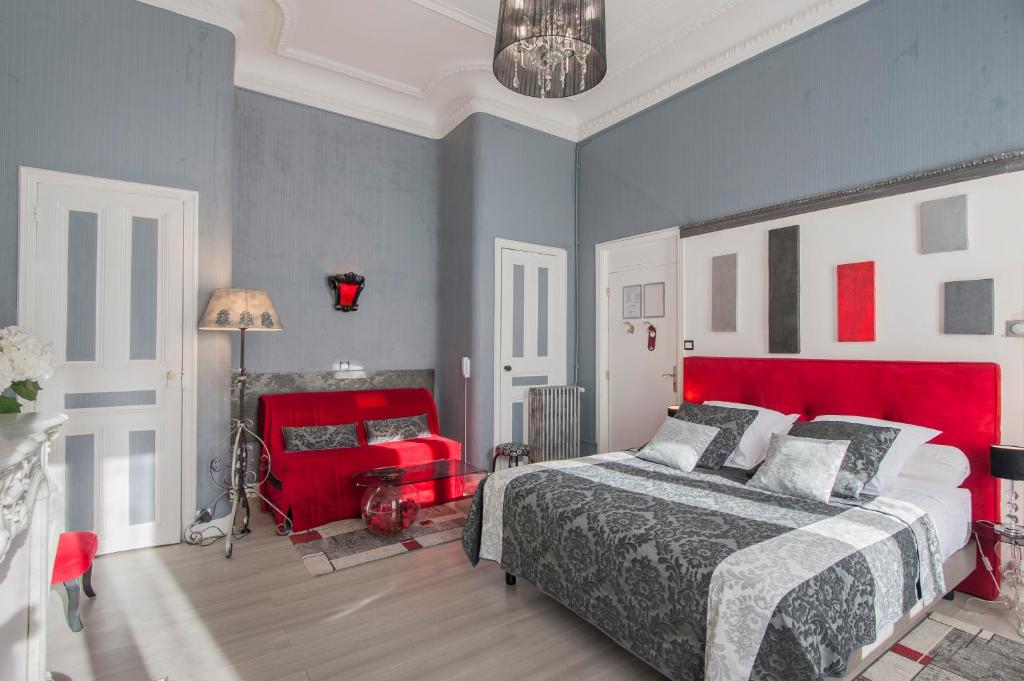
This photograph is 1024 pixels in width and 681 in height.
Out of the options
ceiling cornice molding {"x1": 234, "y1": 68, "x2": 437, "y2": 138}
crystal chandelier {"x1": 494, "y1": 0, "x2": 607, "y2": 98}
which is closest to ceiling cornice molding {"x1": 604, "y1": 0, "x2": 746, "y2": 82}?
crystal chandelier {"x1": 494, "y1": 0, "x2": 607, "y2": 98}

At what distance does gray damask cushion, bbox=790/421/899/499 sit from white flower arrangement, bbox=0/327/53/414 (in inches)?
132

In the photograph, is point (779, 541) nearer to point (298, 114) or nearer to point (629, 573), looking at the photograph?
point (629, 573)

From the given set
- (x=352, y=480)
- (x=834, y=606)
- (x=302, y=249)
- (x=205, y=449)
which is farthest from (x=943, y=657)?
(x=302, y=249)

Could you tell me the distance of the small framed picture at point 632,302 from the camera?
460cm

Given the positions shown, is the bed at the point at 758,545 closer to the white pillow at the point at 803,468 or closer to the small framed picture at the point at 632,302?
the white pillow at the point at 803,468

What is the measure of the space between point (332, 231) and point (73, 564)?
3135 millimetres

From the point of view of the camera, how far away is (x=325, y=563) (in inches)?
120

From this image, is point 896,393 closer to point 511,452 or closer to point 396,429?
point 511,452

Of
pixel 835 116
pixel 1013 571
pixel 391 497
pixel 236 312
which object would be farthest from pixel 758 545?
pixel 236 312

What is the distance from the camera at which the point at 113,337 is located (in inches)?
126

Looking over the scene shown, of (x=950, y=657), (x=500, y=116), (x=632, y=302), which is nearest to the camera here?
(x=950, y=657)

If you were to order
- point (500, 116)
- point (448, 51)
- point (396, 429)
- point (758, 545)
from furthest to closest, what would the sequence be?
point (500, 116)
point (396, 429)
point (448, 51)
point (758, 545)

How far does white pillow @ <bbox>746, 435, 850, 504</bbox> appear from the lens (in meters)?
2.42

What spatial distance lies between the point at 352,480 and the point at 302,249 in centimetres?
207
